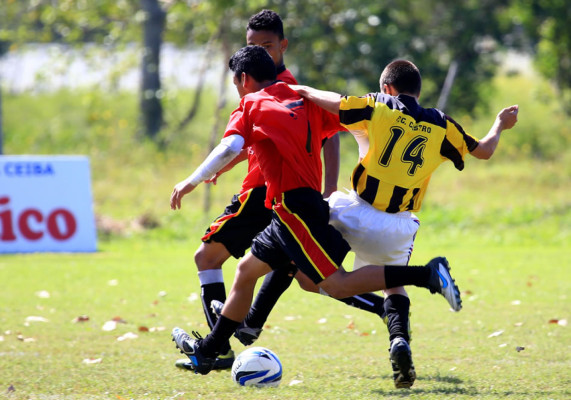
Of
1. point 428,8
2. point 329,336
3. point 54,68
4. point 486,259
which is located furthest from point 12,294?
point 428,8

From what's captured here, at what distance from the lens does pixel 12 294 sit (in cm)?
833

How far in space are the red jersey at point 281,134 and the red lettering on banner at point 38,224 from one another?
7958 millimetres

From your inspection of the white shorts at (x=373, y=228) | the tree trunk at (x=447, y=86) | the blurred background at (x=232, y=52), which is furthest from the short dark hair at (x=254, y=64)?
the tree trunk at (x=447, y=86)

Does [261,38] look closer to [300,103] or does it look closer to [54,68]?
[300,103]

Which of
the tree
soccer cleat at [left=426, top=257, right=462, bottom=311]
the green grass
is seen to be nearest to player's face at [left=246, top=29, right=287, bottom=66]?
soccer cleat at [left=426, top=257, right=462, bottom=311]

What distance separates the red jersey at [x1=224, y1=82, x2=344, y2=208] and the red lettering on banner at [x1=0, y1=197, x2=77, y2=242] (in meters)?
7.96

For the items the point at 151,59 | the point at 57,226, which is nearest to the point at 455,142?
the point at 57,226

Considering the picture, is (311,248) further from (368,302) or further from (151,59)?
(151,59)

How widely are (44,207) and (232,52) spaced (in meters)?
5.97

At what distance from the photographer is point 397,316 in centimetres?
455

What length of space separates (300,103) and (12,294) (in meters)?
4.86

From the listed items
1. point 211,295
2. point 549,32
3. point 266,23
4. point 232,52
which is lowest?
point 211,295

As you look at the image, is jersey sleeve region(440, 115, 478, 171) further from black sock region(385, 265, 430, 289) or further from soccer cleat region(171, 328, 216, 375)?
soccer cleat region(171, 328, 216, 375)

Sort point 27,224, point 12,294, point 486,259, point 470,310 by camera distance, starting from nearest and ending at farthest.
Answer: point 470,310, point 12,294, point 486,259, point 27,224
